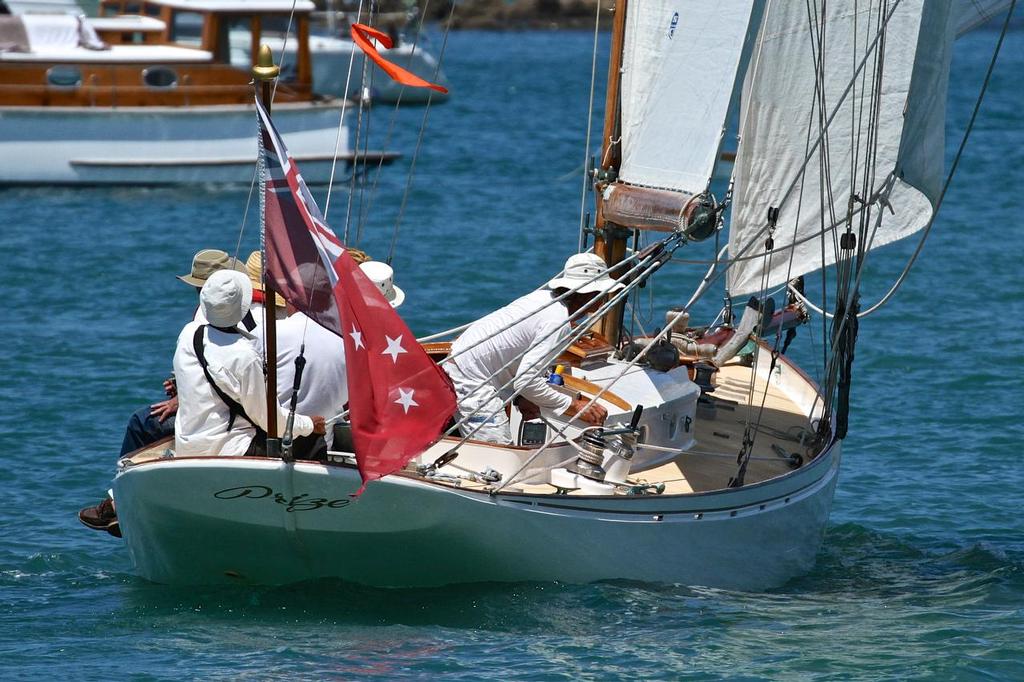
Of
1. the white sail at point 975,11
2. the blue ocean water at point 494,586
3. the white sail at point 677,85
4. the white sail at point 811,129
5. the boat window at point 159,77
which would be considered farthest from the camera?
the boat window at point 159,77

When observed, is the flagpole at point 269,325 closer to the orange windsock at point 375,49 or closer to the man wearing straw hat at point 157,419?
the man wearing straw hat at point 157,419

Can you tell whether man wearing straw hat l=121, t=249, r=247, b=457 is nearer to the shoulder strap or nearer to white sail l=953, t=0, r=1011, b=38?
the shoulder strap

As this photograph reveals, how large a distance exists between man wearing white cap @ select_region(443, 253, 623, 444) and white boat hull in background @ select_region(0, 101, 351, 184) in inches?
739

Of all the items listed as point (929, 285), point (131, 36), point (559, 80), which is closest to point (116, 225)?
point (131, 36)

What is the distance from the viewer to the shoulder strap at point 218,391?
8.14 meters

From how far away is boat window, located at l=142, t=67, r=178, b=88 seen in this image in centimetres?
2755

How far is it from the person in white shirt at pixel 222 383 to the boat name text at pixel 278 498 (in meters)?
0.29

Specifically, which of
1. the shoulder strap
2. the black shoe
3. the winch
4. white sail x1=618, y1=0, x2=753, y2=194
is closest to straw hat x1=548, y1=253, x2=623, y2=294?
the winch

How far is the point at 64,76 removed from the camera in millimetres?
27375

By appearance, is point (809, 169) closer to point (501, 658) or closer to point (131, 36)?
point (501, 658)

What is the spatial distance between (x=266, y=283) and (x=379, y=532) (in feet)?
4.96

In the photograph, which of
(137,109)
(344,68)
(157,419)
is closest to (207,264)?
(157,419)

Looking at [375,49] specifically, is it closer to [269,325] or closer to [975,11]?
[269,325]

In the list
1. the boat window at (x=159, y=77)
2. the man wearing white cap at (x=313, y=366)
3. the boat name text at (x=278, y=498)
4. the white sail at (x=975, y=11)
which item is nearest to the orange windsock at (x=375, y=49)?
the man wearing white cap at (x=313, y=366)
